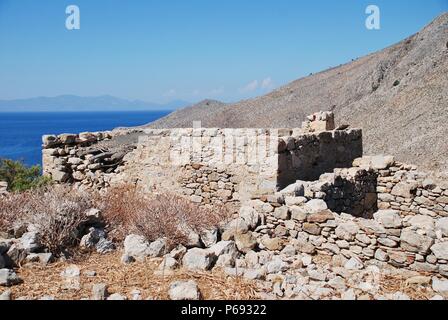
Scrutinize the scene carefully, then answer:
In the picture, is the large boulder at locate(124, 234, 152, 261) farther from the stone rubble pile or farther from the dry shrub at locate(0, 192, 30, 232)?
the stone rubble pile

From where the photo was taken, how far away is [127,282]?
159 inches

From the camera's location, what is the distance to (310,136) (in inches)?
301

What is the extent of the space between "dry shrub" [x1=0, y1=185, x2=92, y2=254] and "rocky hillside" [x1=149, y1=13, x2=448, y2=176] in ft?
33.1

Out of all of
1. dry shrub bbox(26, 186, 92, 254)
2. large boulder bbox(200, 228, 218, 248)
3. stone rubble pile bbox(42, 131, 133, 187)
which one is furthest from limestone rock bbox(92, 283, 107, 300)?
stone rubble pile bbox(42, 131, 133, 187)

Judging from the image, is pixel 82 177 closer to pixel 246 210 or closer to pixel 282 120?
pixel 246 210

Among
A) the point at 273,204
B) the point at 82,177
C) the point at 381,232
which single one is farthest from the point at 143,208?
the point at 82,177

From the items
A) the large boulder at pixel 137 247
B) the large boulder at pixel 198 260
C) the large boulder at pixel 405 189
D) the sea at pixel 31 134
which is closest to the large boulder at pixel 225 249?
the large boulder at pixel 198 260

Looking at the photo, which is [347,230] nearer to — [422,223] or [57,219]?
[422,223]

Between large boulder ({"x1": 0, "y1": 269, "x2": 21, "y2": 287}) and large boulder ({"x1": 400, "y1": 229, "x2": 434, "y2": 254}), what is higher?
large boulder ({"x1": 400, "y1": 229, "x2": 434, "y2": 254})

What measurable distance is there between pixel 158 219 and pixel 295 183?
2606 millimetres

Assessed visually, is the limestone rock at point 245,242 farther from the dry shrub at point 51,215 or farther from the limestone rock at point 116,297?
the dry shrub at point 51,215

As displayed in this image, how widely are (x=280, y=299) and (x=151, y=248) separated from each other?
1.78 metres

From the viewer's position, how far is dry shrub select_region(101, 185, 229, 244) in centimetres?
498

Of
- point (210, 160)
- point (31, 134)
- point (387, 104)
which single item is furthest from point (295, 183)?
point (31, 134)
